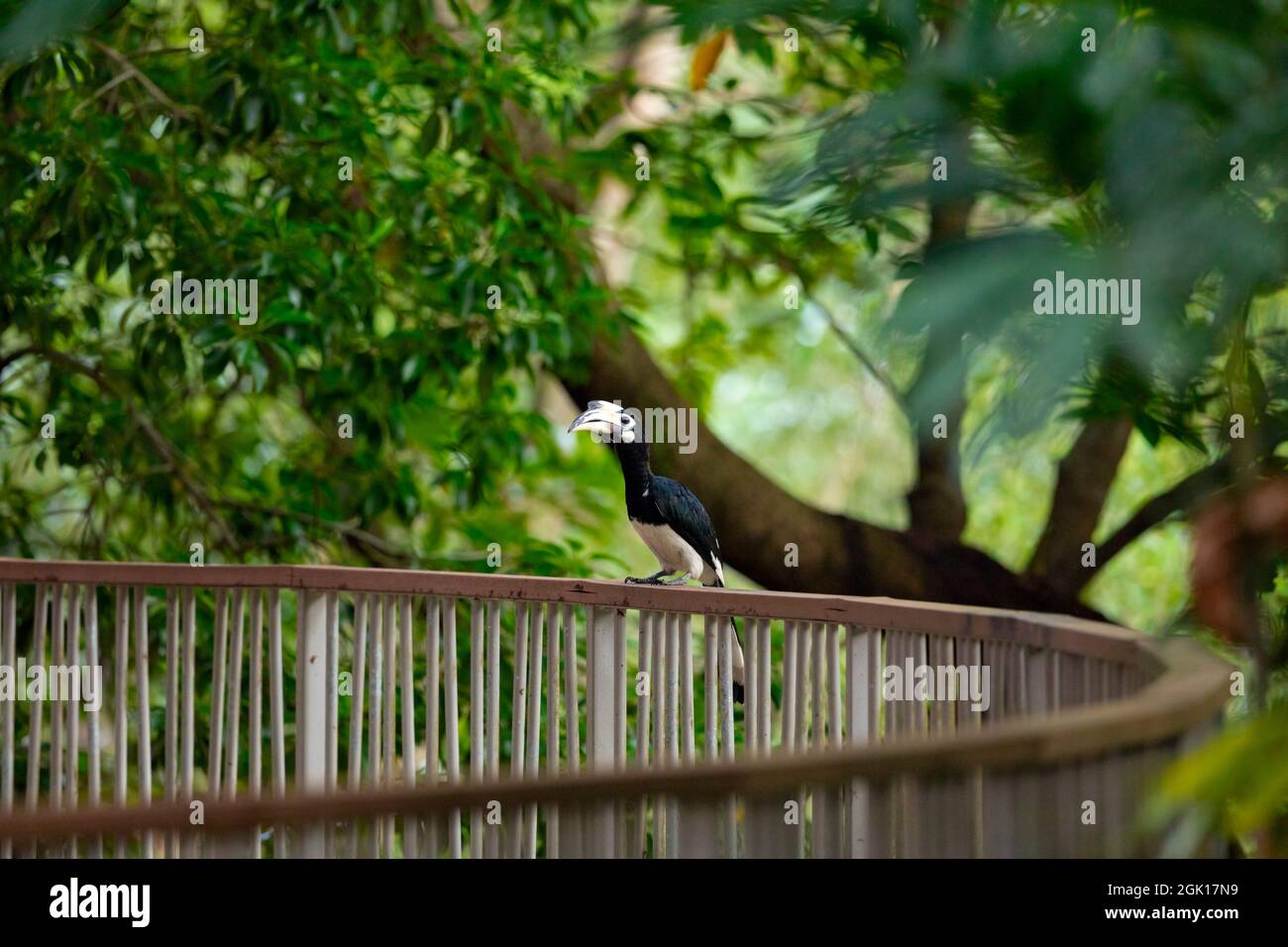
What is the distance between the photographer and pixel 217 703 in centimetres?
324

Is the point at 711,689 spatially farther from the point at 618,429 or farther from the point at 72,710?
the point at 72,710

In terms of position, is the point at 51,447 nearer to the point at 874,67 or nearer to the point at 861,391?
the point at 874,67

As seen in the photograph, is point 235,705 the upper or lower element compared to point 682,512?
lower

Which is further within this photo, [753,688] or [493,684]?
[493,684]

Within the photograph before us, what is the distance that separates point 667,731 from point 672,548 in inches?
41.0

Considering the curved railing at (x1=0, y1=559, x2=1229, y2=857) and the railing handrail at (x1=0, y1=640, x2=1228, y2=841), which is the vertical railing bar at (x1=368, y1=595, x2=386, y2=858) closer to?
the curved railing at (x1=0, y1=559, x2=1229, y2=857)

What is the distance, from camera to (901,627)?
2449 millimetres

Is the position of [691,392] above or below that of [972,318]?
above

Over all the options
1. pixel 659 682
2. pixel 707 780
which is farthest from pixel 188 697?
pixel 707 780

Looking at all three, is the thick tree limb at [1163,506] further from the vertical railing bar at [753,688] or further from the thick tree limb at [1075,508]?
the vertical railing bar at [753,688]

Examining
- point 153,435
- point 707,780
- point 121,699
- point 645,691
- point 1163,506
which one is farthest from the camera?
point 153,435

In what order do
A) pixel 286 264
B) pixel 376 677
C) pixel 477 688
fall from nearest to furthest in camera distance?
pixel 477 688 < pixel 376 677 < pixel 286 264
